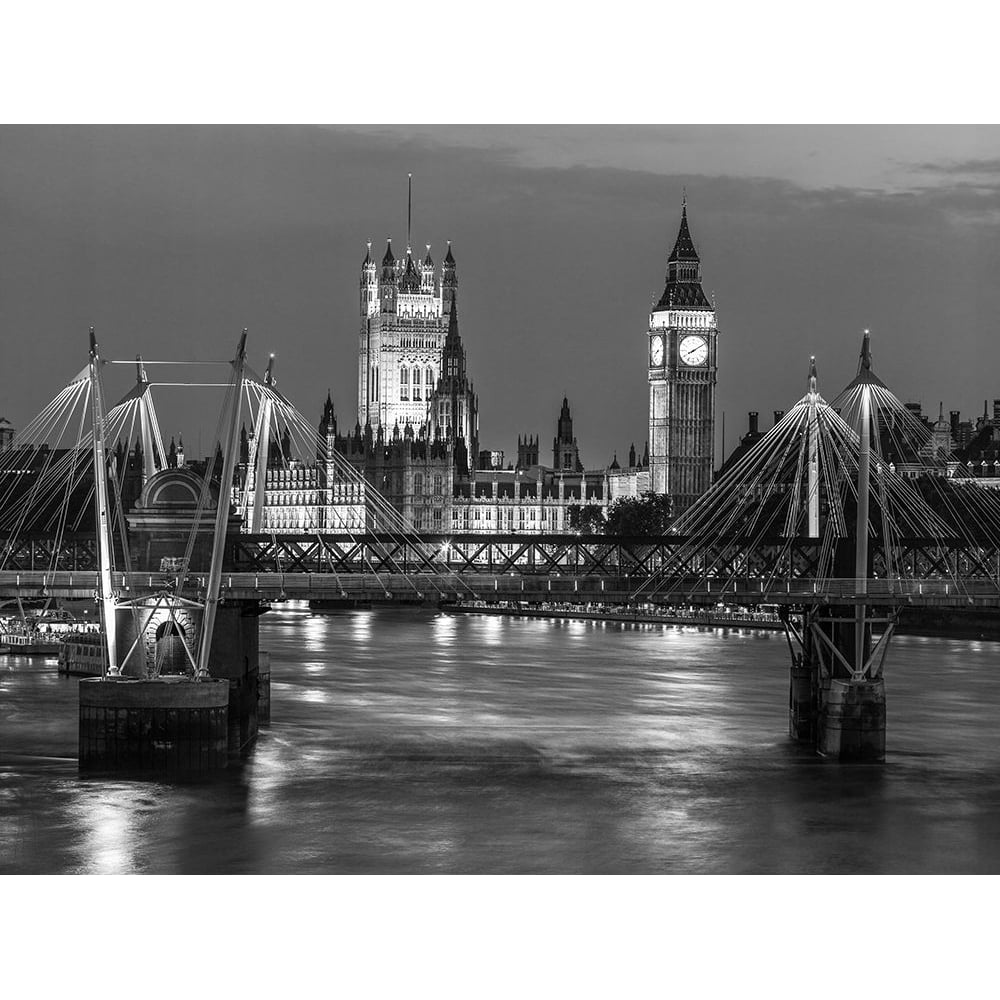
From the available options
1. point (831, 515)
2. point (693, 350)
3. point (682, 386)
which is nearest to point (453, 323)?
point (693, 350)

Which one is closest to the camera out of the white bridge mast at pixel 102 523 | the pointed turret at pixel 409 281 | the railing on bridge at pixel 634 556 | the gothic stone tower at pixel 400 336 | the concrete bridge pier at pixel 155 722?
the concrete bridge pier at pixel 155 722

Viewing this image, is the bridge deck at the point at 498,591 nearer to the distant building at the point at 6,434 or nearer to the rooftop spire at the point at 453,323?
the distant building at the point at 6,434

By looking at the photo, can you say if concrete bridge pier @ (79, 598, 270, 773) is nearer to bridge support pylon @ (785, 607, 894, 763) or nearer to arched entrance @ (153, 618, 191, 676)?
arched entrance @ (153, 618, 191, 676)

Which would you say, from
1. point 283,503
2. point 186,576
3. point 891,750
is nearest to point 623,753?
point 891,750

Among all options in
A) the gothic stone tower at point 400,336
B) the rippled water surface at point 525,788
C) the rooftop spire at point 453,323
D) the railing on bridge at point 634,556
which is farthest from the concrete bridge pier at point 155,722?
the gothic stone tower at point 400,336

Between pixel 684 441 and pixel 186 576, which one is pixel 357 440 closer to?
pixel 684 441

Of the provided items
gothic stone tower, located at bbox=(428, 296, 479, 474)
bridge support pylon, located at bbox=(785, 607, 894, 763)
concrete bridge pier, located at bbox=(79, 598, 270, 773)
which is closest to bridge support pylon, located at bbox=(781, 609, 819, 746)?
bridge support pylon, located at bbox=(785, 607, 894, 763)

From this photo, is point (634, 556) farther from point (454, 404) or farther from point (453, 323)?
point (453, 323)
